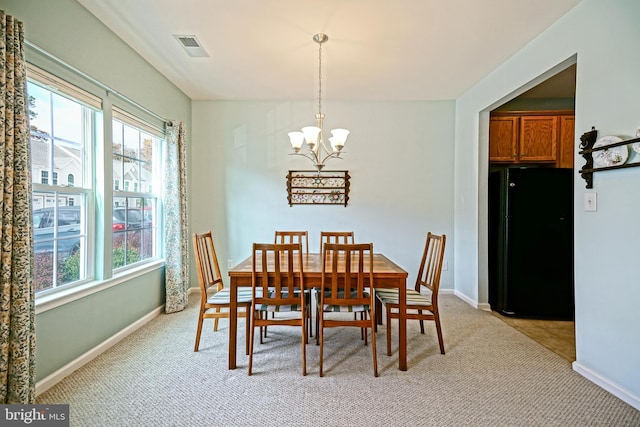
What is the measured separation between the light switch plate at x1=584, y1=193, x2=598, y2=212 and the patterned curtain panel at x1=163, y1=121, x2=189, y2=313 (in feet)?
12.5

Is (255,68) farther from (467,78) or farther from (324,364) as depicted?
(324,364)

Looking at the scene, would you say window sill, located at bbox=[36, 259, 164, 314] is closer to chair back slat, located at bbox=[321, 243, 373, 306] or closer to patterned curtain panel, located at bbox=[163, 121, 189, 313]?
patterned curtain panel, located at bbox=[163, 121, 189, 313]

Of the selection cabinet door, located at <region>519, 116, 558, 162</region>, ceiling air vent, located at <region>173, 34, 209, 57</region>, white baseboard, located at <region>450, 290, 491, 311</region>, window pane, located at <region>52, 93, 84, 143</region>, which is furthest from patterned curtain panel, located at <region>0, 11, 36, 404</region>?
cabinet door, located at <region>519, 116, 558, 162</region>

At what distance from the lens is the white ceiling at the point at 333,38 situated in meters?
2.27

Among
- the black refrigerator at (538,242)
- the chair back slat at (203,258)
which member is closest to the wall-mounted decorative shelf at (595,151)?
the black refrigerator at (538,242)

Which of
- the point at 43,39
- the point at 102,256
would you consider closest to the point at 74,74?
the point at 43,39

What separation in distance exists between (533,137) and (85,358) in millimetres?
5015

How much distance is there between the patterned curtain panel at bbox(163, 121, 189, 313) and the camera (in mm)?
3486

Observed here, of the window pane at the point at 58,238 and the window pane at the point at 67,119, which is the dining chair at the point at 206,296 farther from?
the window pane at the point at 67,119

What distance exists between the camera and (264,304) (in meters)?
2.33

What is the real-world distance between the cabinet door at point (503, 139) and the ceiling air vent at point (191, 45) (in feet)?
11.1

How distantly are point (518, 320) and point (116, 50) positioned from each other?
4.76 metres

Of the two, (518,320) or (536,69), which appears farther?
(518,320)

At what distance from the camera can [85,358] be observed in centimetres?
232
